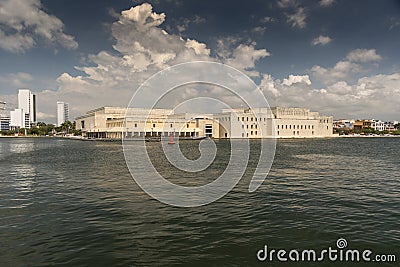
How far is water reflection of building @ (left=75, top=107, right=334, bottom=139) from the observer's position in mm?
120125

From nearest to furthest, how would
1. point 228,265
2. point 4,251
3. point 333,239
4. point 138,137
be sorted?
point 228,265
point 4,251
point 333,239
point 138,137

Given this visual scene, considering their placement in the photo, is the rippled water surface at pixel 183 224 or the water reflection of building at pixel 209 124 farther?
the water reflection of building at pixel 209 124

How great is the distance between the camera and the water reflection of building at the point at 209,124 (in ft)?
394

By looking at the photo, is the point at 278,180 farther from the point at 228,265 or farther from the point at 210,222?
the point at 228,265

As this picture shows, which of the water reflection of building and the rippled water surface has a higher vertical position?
the water reflection of building

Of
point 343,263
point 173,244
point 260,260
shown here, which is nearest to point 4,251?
point 173,244

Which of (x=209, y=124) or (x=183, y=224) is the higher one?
(x=209, y=124)

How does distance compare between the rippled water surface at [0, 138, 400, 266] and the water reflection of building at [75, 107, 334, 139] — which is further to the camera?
the water reflection of building at [75, 107, 334, 139]

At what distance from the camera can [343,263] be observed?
8461 millimetres

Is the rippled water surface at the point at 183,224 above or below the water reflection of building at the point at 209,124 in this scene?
below

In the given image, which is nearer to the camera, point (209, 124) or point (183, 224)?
point (183, 224)

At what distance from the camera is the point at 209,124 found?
436 feet

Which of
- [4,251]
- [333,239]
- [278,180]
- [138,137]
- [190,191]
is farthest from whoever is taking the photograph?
[138,137]

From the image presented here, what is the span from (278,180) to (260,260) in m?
13.4
